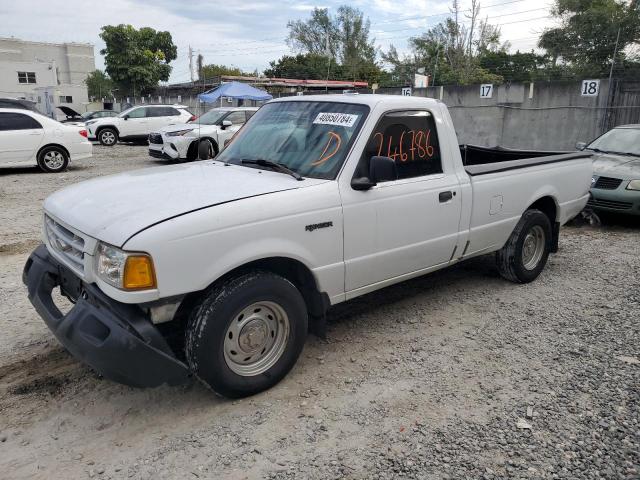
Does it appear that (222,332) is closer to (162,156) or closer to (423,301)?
(423,301)

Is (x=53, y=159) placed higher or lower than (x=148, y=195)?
lower

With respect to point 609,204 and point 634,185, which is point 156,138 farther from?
point 634,185

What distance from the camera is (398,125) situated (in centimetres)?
402

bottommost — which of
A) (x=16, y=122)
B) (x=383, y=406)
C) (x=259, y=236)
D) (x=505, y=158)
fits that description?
(x=383, y=406)

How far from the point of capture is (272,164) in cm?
379

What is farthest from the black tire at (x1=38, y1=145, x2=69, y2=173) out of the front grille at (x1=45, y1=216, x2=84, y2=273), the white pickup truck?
the front grille at (x1=45, y1=216, x2=84, y2=273)

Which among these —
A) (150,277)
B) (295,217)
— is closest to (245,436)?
(150,277)

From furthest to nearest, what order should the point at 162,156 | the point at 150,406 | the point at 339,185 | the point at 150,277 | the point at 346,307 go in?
the point at 162,156 < the point at 346,307 < the point at 339,185 < the point at 150,406 < the point at 150,277

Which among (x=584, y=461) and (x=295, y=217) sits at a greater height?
(x=295, y=217)

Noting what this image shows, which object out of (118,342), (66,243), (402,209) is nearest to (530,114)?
(402,209)

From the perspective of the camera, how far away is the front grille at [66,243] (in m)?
3.10

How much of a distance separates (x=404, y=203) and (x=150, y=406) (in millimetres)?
2265

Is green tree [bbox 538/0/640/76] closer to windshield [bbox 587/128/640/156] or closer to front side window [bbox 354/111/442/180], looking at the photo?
windshield [bbox 587/128/640/156]

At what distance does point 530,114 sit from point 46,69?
218 ft
